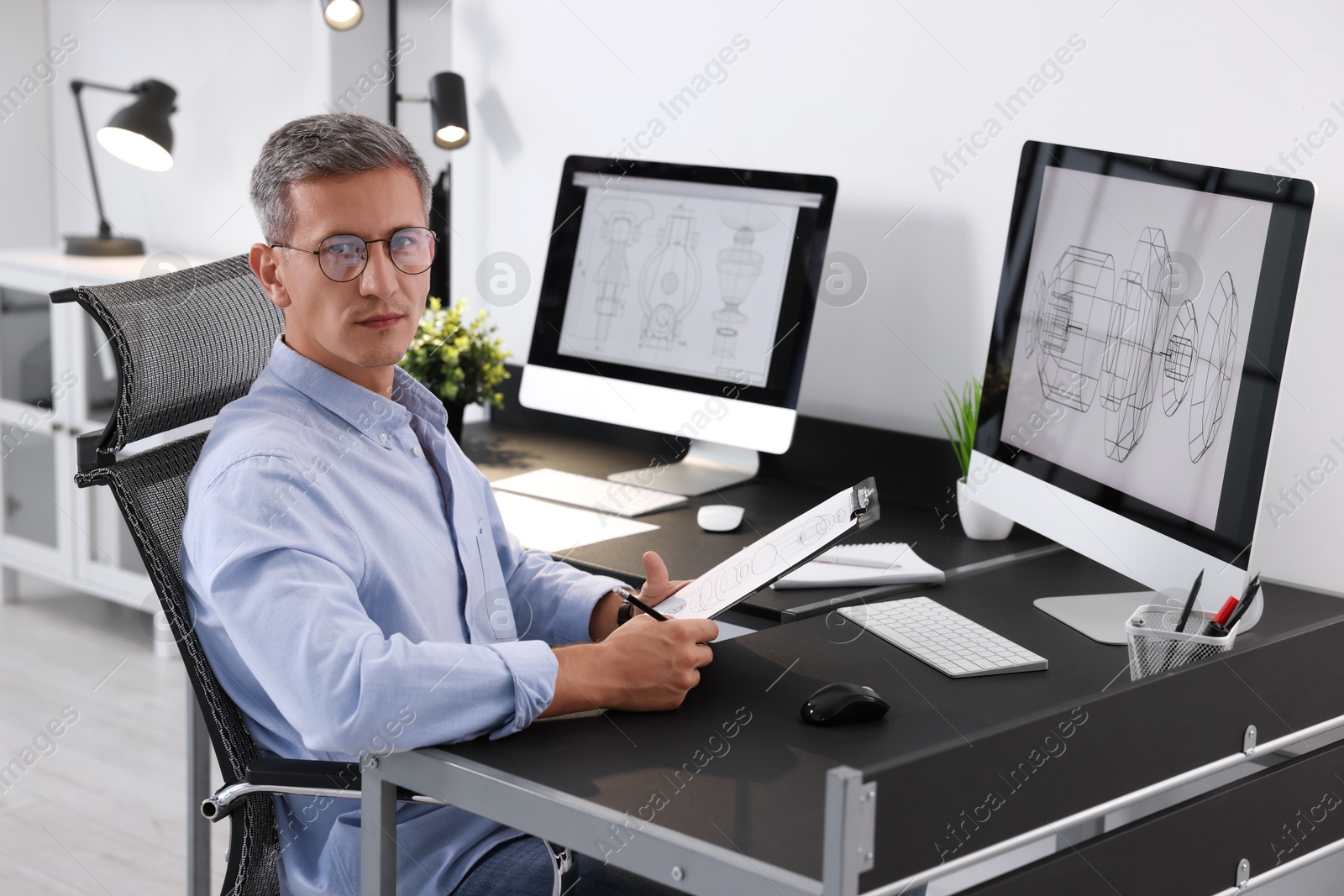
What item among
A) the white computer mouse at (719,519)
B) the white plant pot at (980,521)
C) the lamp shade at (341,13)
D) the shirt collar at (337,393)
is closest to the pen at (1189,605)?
the white plant pot at (980,521)

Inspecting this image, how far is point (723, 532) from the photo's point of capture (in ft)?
6.59

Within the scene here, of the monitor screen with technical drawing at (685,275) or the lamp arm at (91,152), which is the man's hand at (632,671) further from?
the lamp arm at (91,152)

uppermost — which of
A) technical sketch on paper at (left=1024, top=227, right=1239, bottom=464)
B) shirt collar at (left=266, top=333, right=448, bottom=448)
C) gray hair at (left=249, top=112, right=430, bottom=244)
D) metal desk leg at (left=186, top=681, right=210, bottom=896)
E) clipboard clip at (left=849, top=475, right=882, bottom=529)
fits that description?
gray hair at (left=249, top=112, right=430, bottom=244)

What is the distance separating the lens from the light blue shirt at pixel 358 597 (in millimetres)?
1179

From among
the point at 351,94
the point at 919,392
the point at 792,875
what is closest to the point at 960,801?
the point at 792,875

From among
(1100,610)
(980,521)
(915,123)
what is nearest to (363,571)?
(1100,610)

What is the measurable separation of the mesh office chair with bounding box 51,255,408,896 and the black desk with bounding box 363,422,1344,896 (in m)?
0.22

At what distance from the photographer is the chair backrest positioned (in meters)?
1.40

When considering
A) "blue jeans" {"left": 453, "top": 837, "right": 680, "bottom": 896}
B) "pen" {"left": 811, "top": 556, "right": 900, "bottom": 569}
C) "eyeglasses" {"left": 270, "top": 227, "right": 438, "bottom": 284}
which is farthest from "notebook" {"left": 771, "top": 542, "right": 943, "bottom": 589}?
"eyeglasses" {"left": 270, "top": 227, "right": 438, "bottom": 284}

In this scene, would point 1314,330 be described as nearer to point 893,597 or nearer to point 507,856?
point 893,597

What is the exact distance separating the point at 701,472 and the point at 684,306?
0.33 m

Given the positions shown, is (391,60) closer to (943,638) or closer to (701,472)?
(701,472)

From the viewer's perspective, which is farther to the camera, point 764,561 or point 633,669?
point 764,561

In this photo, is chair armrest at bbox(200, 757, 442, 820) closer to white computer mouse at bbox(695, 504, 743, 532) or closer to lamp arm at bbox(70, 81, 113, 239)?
white computer mouse at bbox(695, 504, 743, 532)
